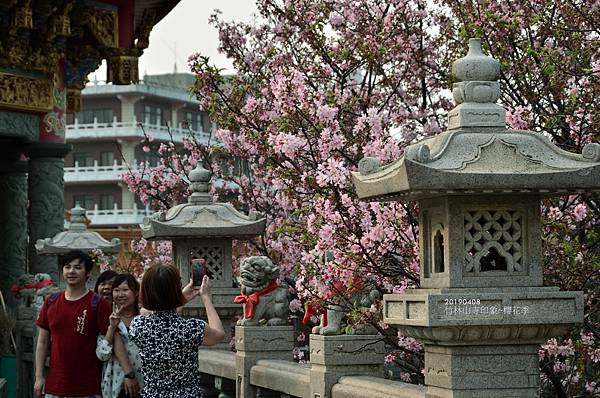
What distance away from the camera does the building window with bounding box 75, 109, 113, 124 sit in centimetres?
6694

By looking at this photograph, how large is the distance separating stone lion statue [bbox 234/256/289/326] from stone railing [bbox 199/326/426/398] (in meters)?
0.12

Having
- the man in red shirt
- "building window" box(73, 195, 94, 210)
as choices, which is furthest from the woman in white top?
"building window" box(73, 195, 94, 210)

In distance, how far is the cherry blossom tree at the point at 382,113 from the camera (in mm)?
10008

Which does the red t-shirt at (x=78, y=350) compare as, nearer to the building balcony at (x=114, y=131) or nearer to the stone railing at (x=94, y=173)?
the building balcony at (x=114, y=131)

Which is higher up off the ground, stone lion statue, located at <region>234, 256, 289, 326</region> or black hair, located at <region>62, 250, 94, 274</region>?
black hair, located at <region>62, 250, 94, 274</region>

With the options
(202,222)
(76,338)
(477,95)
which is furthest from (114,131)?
(477,95)

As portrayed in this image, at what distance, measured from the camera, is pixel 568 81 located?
10.9 meters

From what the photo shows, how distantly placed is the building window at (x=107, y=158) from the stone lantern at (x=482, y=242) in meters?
60.6

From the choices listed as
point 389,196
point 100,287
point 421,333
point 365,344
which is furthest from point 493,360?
point 100,287

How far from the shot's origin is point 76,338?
916 centimetres

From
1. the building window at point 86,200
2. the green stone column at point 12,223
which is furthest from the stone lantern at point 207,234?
the building window at point 86,200

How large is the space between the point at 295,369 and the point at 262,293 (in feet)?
3.88

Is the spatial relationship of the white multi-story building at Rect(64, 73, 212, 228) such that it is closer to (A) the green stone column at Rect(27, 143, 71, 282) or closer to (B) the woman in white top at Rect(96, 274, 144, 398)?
(A) the green stone column at Rect(27, 143, 71, 282)

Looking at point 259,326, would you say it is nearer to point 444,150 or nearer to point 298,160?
point 298,160
